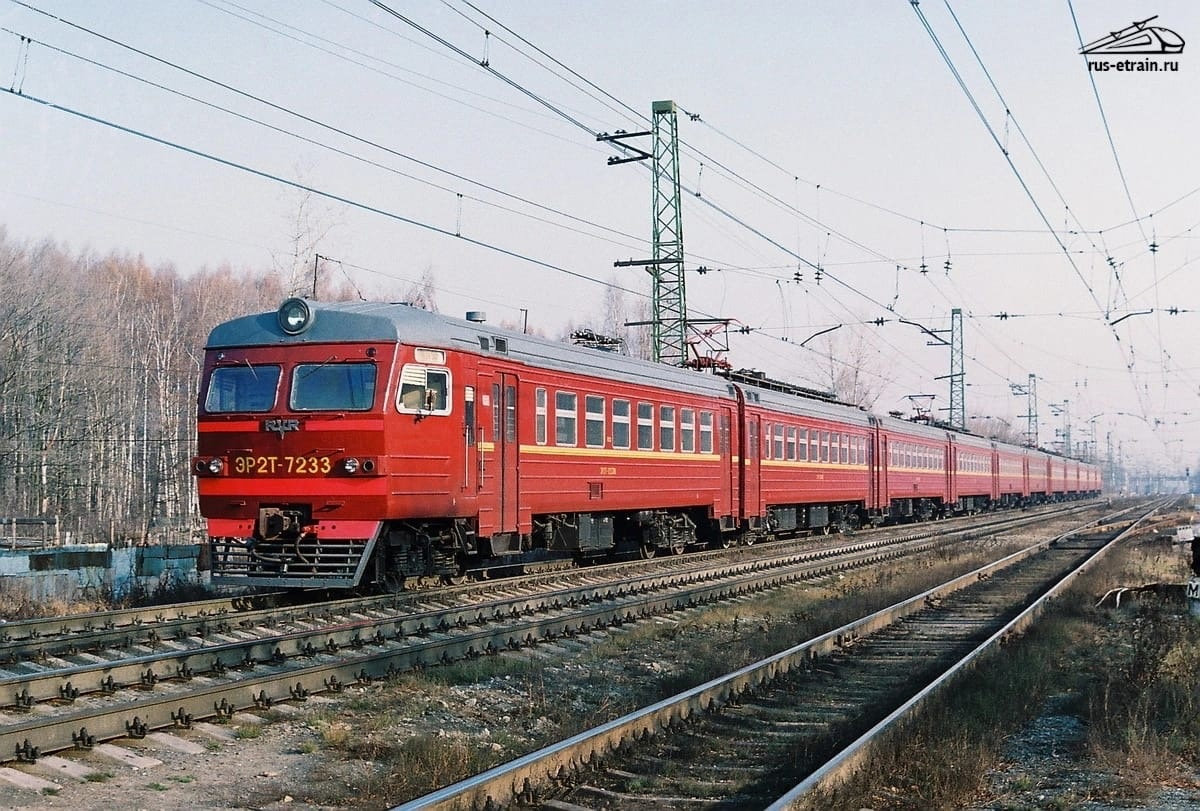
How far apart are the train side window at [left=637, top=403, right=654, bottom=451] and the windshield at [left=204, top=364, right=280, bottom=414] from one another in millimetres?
7344

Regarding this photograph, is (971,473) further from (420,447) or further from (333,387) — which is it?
→ (333,387)

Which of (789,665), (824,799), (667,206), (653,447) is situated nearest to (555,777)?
(824,799)

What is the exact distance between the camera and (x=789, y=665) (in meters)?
10.9

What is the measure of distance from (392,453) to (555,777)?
23.5 ft

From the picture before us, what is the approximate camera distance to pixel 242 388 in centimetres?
1416

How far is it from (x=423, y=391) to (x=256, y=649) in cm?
426

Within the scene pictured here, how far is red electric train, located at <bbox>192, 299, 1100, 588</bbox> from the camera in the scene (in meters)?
13.5

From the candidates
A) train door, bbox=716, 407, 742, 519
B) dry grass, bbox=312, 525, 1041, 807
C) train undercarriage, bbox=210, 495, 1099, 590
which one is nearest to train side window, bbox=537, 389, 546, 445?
train undercarriage, bbox=210, 495, 1099, 590

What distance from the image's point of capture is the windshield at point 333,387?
13.6 m

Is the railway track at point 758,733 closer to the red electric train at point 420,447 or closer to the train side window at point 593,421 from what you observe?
the red electric train at point 420,447

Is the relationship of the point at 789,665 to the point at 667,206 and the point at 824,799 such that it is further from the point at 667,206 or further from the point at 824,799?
the point at 667,206

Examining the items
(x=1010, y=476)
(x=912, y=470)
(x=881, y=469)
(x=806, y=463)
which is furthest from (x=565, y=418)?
(x=1010, y=476)

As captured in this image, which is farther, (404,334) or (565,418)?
(565,418)

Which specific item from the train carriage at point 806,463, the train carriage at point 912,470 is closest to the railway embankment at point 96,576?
the train carriage at point 806,463
